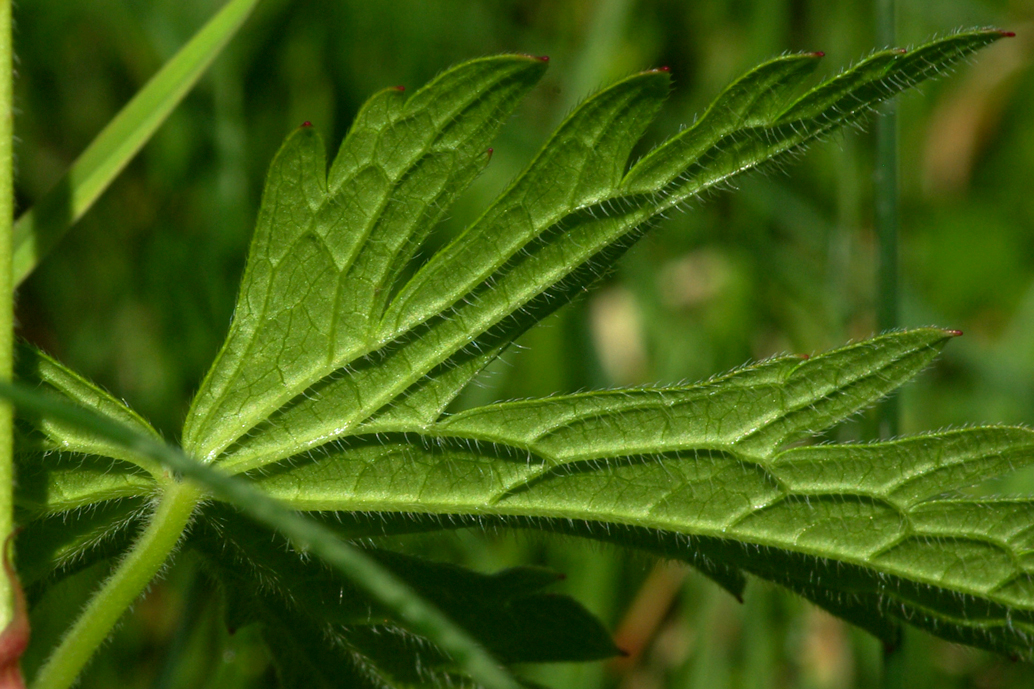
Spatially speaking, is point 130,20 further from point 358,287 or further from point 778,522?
point 778,522

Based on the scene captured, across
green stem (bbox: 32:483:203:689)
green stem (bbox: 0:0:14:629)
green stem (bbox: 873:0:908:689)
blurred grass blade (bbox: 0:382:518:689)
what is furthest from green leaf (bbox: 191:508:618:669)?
green stem (bbox: 873:0:908:689)

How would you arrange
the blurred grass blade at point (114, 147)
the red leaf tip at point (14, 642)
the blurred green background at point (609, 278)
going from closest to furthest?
the red leaf tip at point (14, 642) → the blurred grass blade at point (114, 147) → the blurred green background at point (609, 278)

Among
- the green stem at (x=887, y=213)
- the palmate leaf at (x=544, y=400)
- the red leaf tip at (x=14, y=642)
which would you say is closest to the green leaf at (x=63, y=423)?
the palmate leaf at (x=544, y=400)

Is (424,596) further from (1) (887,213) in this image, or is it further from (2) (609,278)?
(2) (609,278)

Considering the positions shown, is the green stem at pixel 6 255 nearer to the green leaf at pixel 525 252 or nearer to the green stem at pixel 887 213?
the green leaf at pixel 525 252

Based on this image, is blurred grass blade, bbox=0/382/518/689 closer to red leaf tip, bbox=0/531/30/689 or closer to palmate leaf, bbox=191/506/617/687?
red leaf tip, bbox=0/531/30/689

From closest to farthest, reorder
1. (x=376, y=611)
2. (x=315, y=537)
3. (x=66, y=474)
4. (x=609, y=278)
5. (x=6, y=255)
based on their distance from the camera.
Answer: (x=315, y=537)
(x=6, y=255)
(x=66, y=474)
(x=376, y=611)
(x=609, y=278)

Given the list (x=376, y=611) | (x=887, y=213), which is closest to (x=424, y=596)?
(x=376, y=611)
